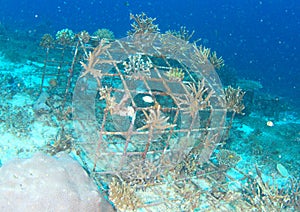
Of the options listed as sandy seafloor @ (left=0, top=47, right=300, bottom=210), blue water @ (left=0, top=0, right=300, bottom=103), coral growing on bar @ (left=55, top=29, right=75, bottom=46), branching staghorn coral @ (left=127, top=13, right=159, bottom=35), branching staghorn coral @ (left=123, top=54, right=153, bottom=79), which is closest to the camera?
branching staghorn coral @ (left=123, top=54, right=153, bottom=79)

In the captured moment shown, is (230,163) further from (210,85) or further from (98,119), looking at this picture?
(98,119)

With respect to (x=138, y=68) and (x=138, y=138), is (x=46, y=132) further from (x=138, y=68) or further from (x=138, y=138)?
(x=138, y=68)

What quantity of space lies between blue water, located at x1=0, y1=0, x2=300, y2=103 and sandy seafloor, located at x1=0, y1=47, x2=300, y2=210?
1106 cm

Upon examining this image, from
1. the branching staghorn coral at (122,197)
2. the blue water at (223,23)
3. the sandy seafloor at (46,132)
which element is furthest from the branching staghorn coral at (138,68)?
the blue water at (223,23)

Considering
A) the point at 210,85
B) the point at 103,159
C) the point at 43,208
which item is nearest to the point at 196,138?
the point at 210,85

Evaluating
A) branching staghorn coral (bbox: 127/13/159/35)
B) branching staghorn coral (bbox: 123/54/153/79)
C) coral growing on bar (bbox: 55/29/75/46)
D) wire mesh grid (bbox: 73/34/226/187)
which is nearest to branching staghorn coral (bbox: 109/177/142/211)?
wire mesh grid (bbox: 73/34/226/187)

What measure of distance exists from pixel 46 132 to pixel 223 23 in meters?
91.7

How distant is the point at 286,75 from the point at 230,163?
34973 mm

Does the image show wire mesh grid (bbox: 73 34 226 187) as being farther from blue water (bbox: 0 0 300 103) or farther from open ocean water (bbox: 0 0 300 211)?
blue water (bbox: 0 0 300 103)

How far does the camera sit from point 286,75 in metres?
38.5

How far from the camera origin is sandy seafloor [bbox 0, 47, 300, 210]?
867 cm

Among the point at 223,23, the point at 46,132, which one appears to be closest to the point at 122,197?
the point at 46,132

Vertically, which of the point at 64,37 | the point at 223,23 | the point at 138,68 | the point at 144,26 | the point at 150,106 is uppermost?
the point at 223,23

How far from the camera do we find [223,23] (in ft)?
300
